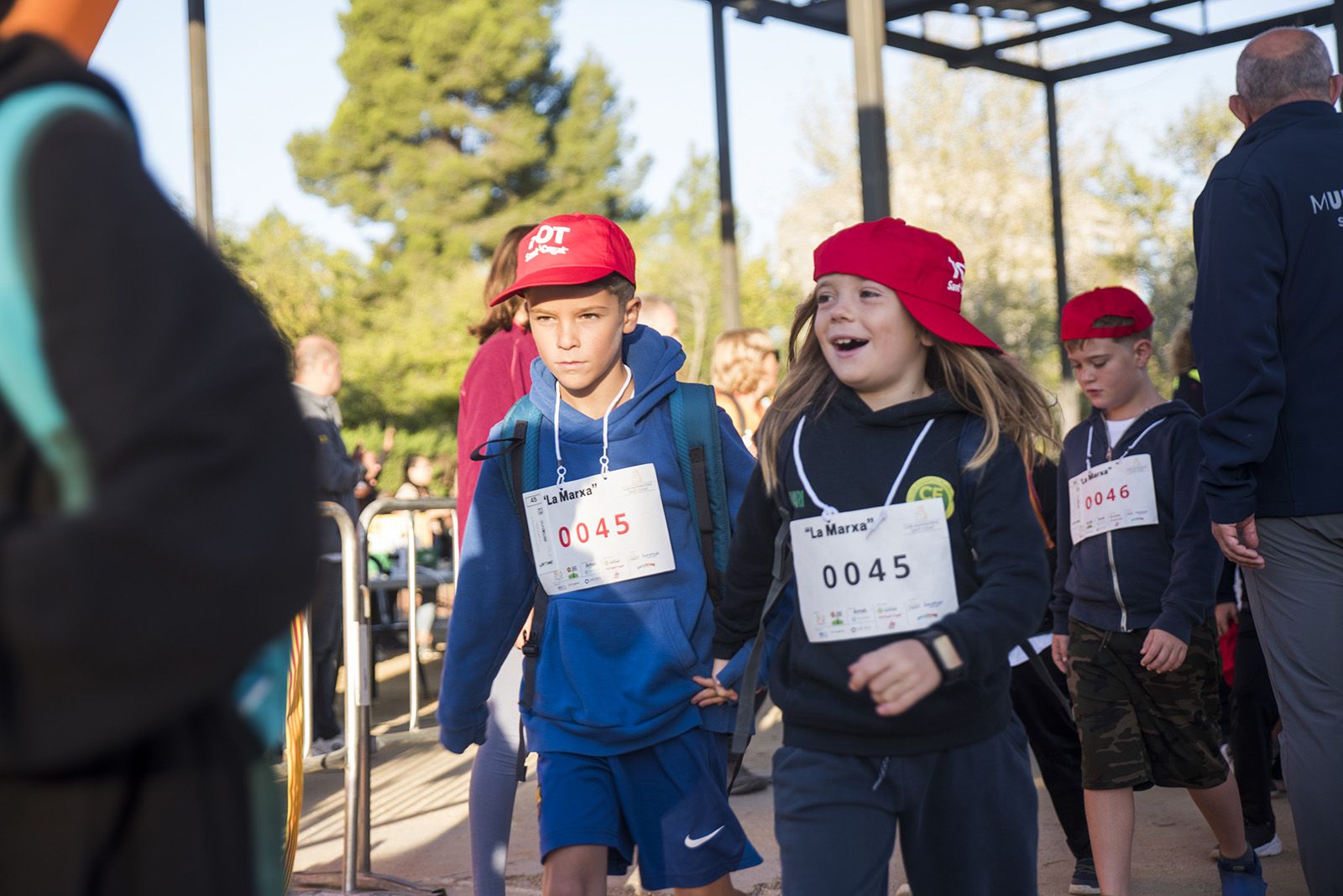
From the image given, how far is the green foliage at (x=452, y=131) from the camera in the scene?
127ft

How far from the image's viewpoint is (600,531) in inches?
142

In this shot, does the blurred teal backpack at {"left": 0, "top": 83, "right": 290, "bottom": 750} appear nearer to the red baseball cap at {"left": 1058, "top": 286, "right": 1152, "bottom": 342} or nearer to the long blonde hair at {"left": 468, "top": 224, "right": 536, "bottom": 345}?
the long blonde hair at {"left": 468, "top": 224, "right": 536, "bottom": 345}

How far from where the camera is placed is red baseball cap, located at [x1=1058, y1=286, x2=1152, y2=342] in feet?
16.0

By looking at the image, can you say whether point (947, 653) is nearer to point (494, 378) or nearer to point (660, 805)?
point (660, 805)

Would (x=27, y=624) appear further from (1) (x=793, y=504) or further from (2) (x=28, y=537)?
(1) (x=793, y=504)

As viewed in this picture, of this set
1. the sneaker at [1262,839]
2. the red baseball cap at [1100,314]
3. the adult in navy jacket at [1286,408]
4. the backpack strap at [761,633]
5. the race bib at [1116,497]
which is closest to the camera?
the backpack strap at [761,633]

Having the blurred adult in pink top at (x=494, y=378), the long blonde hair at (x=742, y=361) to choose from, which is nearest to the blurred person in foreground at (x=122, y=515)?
the blurred adult in pink top at (x=494, y=378)

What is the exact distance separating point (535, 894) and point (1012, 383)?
2.84 m

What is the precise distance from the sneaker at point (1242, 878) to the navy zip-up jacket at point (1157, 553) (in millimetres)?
701

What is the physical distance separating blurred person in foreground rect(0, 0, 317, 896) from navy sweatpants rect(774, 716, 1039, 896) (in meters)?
1.81

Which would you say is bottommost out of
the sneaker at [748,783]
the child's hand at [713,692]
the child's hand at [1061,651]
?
the sneaker at [748,783]

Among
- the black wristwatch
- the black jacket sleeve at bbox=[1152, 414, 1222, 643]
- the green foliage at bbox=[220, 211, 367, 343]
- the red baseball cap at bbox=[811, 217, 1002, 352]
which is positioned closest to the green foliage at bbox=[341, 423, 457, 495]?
the green foliage at bbox=[220, 211, 367, 343]

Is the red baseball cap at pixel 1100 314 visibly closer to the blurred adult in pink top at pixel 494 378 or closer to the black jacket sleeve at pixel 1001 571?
the blurred adult in pink top at pixel 494 378

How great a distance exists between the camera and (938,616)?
9.67 ft
